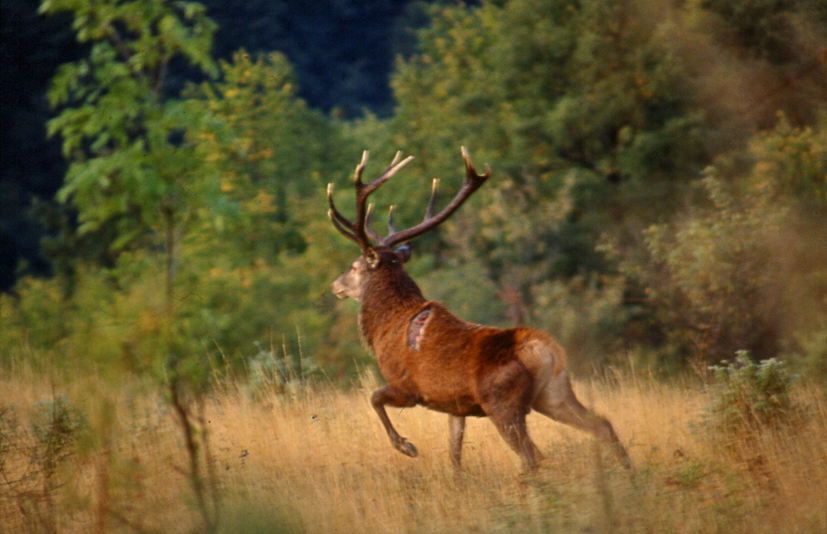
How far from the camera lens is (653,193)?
748 inches

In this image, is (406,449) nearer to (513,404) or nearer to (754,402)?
(513,404)

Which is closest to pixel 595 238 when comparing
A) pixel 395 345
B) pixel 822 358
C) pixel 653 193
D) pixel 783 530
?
pixel 653 193

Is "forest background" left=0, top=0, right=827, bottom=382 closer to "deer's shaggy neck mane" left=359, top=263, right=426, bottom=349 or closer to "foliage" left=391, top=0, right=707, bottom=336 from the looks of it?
"foliage" left=391, top=0, right=707, bottom=336

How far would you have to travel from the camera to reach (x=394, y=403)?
20.1 ft

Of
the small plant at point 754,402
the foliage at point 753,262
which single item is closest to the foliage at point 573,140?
the foliage at point 753,262

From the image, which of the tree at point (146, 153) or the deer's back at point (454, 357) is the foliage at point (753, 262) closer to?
the deer's back at point (454, 357)

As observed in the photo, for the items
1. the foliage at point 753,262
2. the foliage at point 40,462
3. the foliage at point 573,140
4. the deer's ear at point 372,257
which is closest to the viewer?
the foliage at point 40,462

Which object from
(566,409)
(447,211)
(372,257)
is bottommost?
(566,409)

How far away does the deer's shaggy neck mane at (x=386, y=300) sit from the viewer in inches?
262

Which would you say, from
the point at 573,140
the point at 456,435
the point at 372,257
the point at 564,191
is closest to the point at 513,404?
the point at 456,435

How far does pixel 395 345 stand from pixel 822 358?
7.90 metres

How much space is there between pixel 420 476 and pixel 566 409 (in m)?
1.20

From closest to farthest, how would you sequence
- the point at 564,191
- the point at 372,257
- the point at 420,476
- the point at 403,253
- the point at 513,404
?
1. the point at 513,404
2. the point at 420,476
3. the point at 372,257
4. the point at 403,253
5. the point at 564,191

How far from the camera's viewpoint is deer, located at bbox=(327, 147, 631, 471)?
5.50m
